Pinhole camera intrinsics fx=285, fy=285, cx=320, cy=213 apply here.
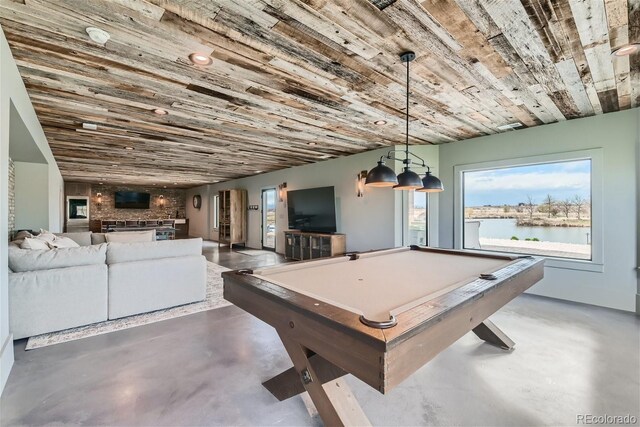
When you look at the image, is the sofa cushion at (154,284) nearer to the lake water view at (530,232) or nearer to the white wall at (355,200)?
the white wall at (355,200)

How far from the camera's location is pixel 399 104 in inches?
125

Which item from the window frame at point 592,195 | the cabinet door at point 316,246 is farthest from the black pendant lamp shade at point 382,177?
the cabinet door at point 316,246

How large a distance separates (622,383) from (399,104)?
2.98 metres

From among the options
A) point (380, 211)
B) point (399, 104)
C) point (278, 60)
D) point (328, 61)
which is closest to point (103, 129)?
point (278, 60)

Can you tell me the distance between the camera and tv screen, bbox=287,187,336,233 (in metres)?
6.21

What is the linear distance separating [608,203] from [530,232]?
104cm

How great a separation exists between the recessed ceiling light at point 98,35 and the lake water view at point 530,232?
528 cm

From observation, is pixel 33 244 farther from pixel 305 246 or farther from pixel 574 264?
pixel 574 264

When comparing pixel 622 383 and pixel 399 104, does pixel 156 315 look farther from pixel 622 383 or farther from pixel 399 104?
pixel 622 383

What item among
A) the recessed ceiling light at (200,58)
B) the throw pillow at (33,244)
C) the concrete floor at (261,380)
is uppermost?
the recessed ceiling light at (200,58)

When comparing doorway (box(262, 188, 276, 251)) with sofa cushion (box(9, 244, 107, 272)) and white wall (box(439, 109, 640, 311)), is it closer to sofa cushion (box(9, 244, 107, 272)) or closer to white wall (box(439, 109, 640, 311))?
sofa cushion (box(9, 244, 107, 272))

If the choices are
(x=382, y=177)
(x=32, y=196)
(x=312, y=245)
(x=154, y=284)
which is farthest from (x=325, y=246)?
(x=32, y=196)

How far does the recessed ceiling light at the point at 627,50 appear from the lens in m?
2.08

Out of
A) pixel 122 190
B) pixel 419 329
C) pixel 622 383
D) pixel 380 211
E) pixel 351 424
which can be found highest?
pixel 122 190
